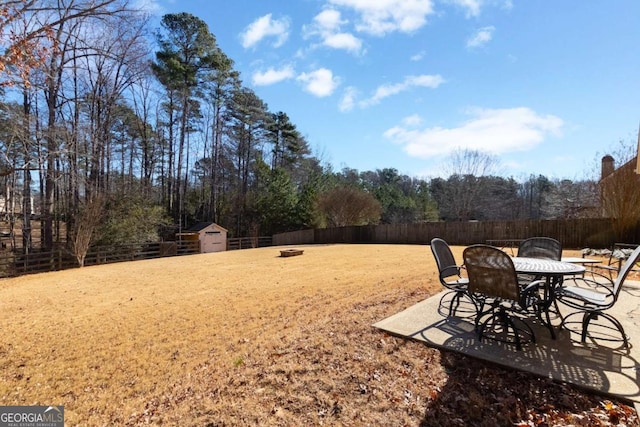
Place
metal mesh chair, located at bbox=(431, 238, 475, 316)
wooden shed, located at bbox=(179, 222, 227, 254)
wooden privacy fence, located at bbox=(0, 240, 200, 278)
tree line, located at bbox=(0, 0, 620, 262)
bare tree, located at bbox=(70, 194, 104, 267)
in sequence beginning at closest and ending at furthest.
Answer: metal mesh chair, located at bbox=(431, 238, 475, 316) < tree line, located at bbox=(0, 0, 620, 262) < wooden privacy fence, located at bbox=(0, 240, 200, 278) < bare tree, located at bbox=(70, 194, 104, 267) < wooden shed, located at bbox=(179, 222, 227, 254)

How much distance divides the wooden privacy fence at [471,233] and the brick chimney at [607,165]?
329cm

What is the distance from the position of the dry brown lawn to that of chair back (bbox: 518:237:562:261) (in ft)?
4.79

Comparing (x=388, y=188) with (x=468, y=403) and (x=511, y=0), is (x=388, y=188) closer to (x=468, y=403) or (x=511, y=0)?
(x=511, y=0)

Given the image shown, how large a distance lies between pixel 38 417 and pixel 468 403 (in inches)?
136

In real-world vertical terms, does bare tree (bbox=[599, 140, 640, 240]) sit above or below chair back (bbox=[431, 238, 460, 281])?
above

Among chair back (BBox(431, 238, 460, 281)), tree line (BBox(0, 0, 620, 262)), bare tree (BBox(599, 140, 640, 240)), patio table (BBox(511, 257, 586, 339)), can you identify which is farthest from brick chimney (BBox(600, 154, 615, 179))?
patio table (BBox(511, 257, 586, 339))

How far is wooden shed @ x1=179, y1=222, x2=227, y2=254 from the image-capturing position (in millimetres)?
18641

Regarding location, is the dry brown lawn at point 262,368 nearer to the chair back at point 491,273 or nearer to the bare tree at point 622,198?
the chair back at point 491,273


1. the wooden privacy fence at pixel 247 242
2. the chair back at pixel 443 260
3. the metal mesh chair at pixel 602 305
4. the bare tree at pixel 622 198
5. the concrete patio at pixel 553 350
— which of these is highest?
the bare tree at pixel 622 198

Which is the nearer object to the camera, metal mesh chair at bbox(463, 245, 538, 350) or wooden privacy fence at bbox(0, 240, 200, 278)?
metal mesh chair at bbox(463, 245, 538, 350)

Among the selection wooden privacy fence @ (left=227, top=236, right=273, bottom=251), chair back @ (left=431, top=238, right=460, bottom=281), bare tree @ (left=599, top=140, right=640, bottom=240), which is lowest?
wooden privacy fence @ (left=227, top=236, right=273, bottom=251)

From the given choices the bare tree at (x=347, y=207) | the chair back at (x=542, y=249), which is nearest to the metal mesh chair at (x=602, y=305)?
the chair back at (x=542, y=249)

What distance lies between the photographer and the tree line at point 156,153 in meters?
9.90

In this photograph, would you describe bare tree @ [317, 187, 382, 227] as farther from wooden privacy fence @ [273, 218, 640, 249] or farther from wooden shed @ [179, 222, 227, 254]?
wooden shed @ [179, 222, 227, 254]
